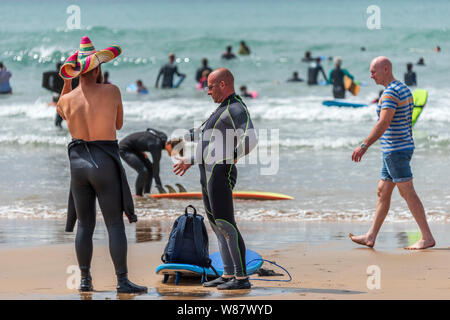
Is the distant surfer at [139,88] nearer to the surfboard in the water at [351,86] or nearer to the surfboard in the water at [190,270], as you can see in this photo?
the surfboard in the water at [351,86]

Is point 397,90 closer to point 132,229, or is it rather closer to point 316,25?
point 132,229

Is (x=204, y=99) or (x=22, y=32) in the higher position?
(x=22, y=32)

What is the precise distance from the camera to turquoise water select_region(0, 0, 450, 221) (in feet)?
36.1

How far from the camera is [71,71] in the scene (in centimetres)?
477

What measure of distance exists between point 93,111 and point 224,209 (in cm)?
102

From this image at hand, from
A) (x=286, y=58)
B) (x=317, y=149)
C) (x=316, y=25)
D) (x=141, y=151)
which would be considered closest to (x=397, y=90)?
(x=141, y=151)

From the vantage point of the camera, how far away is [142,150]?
10523mm

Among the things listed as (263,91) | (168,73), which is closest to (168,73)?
(168,73)

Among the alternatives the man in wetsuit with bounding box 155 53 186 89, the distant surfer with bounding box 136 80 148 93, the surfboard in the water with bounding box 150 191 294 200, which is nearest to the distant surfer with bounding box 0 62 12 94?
the distant surfer with bounding box 136 80 148 93

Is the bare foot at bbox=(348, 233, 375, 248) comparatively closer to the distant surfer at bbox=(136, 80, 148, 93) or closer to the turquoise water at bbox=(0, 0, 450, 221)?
the turquoise water at bbox=(0, 0, 450, 221)

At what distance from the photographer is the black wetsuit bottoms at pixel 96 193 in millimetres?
4723

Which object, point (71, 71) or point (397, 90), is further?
point (397, 90)
